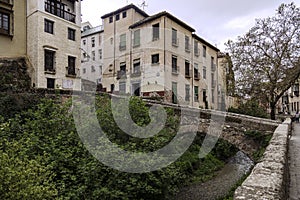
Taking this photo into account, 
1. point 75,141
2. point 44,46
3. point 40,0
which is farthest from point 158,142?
point 40,0

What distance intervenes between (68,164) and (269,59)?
1178 cm

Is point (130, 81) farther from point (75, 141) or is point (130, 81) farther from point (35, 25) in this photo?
point (75, 141)

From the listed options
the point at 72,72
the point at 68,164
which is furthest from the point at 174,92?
the point at 68,164

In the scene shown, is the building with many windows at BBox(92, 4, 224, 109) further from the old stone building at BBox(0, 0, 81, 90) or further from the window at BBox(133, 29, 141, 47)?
the old stone building at BBox(0, 0, 81, 90)

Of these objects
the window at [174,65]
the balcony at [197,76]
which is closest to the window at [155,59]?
the window at [174,65]

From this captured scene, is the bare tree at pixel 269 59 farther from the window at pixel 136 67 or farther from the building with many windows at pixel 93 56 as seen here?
the building with many windows at pixel 93 56

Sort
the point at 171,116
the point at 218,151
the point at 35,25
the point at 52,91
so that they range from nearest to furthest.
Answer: the point at 171,116 < the point at 52,91 < the point at 218,151 < the point at 35,25

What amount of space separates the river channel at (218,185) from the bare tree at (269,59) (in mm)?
4379

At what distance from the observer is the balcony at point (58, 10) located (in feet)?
56.6

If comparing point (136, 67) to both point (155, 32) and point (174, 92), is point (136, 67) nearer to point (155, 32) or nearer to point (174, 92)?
point (155, 32)

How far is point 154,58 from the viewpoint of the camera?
63.3ft

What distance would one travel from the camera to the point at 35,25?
53.4ft

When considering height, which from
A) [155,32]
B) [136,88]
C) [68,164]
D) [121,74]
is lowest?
[68,164]

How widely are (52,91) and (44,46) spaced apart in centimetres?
624
